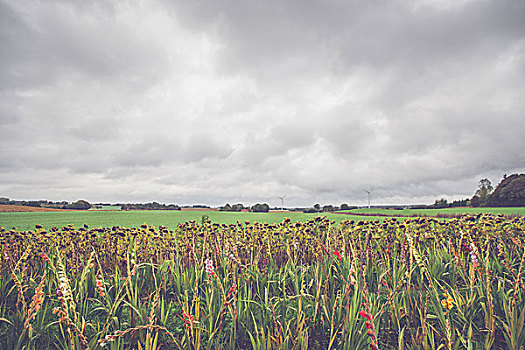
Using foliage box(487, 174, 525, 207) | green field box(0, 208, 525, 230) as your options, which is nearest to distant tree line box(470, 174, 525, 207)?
foliage box(487, 174, 525, 207)

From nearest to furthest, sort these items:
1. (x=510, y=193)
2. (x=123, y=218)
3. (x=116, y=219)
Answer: (x=116, y=219) < (x=123, y=218) < (x=510, y=193)

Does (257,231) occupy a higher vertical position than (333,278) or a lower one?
higher

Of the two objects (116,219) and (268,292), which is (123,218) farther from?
(268,292)

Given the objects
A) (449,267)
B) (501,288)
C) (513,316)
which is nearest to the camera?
(513,316)

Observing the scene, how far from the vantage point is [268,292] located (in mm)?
4734

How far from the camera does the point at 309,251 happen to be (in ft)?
21.8

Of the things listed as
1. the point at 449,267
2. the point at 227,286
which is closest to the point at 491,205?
the point at 449,267

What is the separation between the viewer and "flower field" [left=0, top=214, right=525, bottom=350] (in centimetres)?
312

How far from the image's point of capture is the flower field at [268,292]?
312 cm

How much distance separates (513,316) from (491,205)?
52.8m

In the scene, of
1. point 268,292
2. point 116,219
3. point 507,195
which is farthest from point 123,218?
point 507,195

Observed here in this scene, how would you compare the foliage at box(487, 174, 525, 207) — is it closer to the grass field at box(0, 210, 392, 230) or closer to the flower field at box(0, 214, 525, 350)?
the grass field at box(0, 210, 392, 230)

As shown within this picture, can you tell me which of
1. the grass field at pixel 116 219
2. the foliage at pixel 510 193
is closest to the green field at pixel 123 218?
the grass field at pixel 116 219

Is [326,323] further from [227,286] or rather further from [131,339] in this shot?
[131,339]
